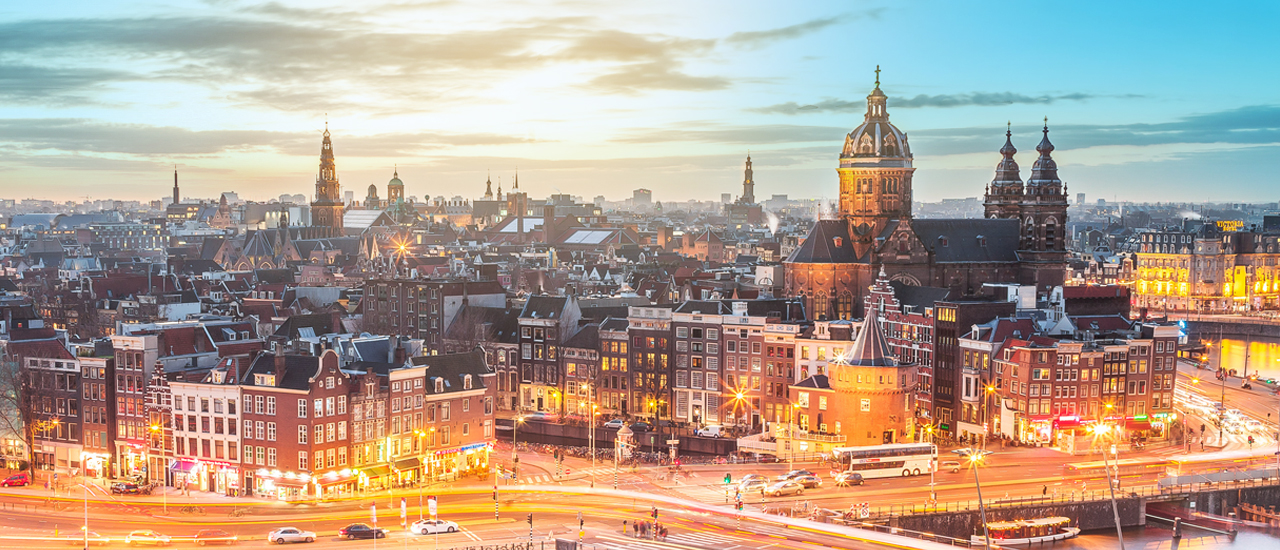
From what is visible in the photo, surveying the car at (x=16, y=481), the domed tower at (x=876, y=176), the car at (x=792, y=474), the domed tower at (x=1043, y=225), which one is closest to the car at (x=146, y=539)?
the car at (x=16, y=481)

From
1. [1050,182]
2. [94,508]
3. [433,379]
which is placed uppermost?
[1050,182]

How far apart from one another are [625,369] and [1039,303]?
34404 mm

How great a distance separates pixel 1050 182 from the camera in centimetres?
14750

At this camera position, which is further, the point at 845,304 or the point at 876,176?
the point at 876,176

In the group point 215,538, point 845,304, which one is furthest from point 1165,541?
point 215,538

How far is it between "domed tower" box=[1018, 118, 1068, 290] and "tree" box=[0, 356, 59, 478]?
8834 cm

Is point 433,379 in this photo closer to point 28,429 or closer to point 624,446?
point 624,446

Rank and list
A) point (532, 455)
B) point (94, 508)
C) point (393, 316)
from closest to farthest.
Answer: point (94, 508)
point (532, 455)
point (393, 316)

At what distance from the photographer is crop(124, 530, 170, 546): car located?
79750 millimetres

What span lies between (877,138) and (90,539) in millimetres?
83980

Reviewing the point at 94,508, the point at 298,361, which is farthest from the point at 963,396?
the point at 94,508

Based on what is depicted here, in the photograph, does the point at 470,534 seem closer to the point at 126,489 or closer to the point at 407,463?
the point at 407,463

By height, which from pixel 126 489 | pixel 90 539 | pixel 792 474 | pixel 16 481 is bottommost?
pixel 16 481

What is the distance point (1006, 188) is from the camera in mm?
156750
